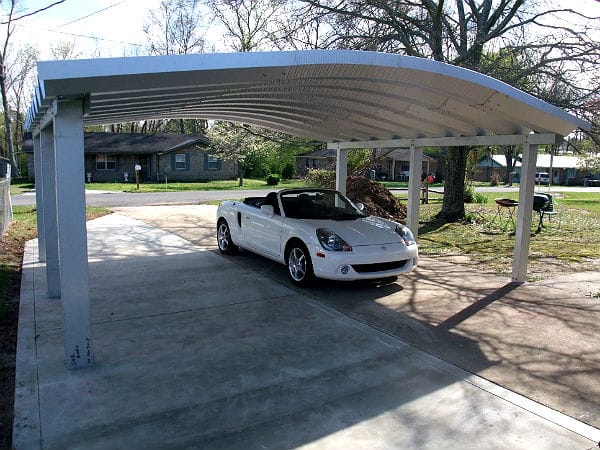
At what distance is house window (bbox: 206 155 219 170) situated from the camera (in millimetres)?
40438

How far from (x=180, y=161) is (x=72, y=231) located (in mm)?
36381

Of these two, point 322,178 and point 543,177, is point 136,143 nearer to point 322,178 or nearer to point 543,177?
point 322,178

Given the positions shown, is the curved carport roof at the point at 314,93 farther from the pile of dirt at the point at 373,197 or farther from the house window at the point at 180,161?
the house window at the point at 180,161

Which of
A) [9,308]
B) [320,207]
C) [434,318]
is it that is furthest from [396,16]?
[9,308]

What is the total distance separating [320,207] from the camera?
26.7 ft

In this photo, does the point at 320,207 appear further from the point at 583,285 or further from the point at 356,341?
the point at 583,285

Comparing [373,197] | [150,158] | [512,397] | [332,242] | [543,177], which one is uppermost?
[150,158]

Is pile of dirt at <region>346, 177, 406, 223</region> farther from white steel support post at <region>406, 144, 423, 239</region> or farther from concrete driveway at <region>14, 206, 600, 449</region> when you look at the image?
concrete driveway at <region>14, 206, 600, 449</region>

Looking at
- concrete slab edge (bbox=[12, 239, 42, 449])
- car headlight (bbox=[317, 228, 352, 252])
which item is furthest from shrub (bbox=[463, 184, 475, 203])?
concrete slab edge (bbox=[12, 239, 42, 449])

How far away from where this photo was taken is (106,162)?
37875mm

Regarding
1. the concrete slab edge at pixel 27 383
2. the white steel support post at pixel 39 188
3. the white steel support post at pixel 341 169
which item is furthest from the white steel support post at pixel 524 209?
the white steel support post at pixel 39 188

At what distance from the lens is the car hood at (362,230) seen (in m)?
6.93

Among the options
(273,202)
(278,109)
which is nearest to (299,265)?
(273,202)

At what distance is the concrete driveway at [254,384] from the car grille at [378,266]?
36 centimetres
